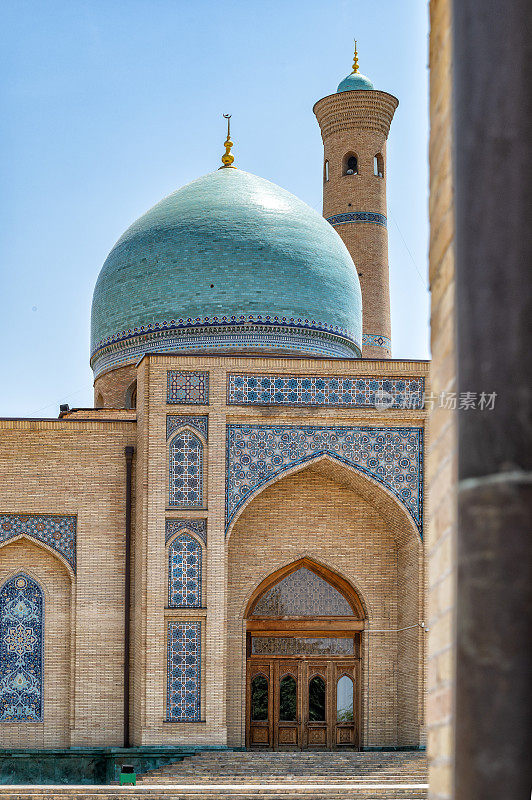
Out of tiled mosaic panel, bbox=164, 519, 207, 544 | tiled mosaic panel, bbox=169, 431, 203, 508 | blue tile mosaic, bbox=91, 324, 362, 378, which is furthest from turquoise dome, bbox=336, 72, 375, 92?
tiled mosaic panel, bbox=164, 519, 207, 544

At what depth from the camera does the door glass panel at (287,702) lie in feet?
39.3

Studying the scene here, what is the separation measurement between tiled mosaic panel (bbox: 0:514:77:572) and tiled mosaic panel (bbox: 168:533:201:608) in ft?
3.42

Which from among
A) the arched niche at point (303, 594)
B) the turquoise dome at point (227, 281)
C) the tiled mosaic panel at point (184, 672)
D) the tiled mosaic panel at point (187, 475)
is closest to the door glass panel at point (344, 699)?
the arched niche at point (303, 594)

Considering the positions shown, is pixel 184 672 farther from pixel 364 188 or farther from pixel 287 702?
pixel 364 188

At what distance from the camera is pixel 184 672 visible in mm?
11016

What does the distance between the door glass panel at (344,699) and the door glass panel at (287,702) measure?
0.44 metres

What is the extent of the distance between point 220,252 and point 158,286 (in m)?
0.84

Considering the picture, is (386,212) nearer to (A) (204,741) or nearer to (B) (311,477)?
(B) (311,477)

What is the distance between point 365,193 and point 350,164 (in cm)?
60

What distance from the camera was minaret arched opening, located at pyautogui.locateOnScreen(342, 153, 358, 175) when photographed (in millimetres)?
18094

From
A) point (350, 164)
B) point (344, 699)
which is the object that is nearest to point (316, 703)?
point (344, 699)

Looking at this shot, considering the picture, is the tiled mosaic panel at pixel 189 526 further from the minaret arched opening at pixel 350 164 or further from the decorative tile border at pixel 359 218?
Result: the minaret arched opening at pixel 350 164

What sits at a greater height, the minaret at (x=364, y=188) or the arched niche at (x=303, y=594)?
the minaret at (x=364, y=188)

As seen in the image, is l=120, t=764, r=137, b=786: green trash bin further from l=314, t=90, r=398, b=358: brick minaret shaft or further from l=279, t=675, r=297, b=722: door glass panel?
l=314, t=90, r=398, b=358: brick minaret shaft
